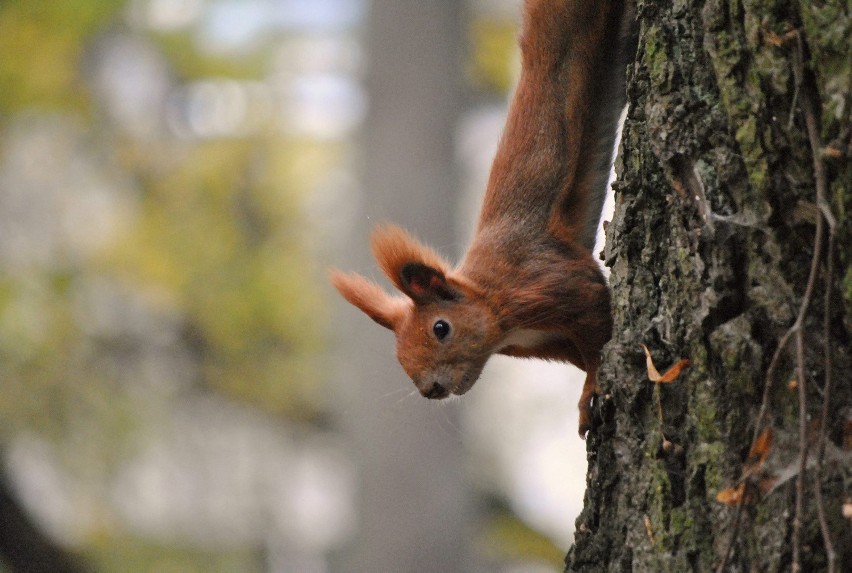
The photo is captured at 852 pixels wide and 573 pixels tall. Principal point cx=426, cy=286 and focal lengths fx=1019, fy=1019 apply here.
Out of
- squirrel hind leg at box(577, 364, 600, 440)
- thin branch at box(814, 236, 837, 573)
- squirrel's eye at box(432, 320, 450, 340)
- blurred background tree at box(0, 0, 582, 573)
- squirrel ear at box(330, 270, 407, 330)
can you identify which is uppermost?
blurred background tree at box(0, 0, 582, 573)

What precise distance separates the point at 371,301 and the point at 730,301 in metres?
1.32

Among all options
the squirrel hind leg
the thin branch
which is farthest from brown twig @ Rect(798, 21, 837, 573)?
the squirrel hind leg

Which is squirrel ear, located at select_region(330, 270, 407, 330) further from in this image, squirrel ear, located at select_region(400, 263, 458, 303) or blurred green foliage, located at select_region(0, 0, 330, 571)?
blurred green foliage, located at select_region(0, 0, 330, 571)

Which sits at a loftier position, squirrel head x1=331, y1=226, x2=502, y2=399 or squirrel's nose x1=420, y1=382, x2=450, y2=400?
squirrel head x1=331, y1=226, x2=502, y2=399

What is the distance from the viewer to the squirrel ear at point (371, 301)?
103 inches

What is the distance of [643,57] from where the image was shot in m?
1.71

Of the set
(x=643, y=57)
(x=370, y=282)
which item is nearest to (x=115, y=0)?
(x=370, y=282)

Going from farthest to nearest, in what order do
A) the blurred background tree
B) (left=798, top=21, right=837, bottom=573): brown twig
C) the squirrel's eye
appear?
1. the blurred background tree
2. the squirrel's eye
3. (left=798, top=21, right=837, bottom=573): brown twig

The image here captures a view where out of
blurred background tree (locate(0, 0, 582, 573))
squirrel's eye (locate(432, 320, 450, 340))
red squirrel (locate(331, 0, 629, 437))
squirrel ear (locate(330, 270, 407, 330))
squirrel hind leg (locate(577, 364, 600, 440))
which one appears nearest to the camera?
squirrel hind leg (locate(577, 364, 600, 440))

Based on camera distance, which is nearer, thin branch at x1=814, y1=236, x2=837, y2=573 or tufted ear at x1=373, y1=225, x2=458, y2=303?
thin branch at x1=814, y1=236, x2=837, y2=573

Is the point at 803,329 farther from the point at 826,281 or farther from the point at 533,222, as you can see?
the point at 533,222

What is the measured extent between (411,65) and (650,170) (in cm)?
499

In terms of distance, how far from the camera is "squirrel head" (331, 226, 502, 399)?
97.7 inches

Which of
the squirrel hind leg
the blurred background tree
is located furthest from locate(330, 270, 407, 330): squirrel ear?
the blurred background tree
